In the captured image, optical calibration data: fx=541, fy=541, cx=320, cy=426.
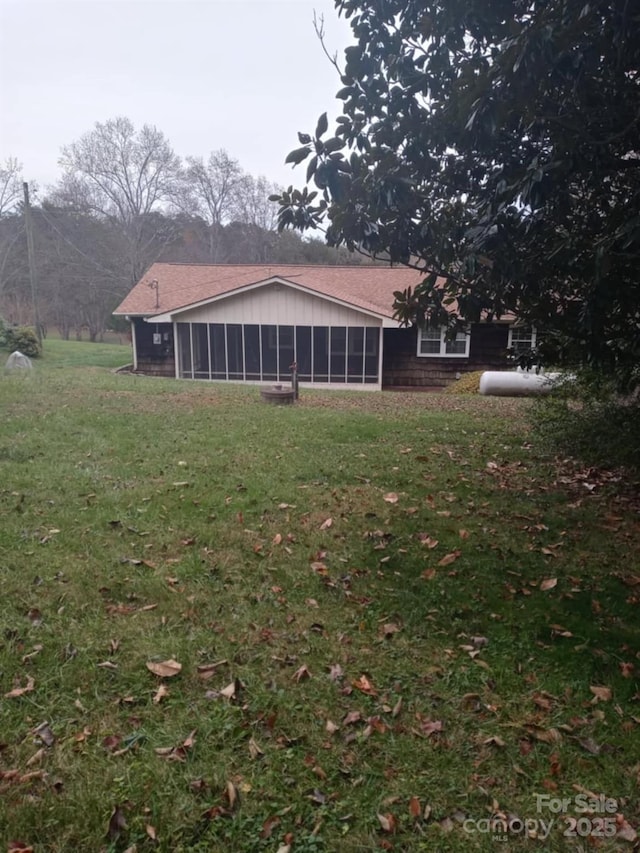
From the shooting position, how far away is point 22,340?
21.4 meters

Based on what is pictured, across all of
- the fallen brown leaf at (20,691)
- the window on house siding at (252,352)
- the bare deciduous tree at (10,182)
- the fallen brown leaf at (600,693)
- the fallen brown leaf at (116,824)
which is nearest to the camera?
the fallen brown leaf at (116,824)

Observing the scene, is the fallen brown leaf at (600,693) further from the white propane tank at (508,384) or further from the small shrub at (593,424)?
the white propane tank at (508,384)

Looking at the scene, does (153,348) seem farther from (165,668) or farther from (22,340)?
(165,668)

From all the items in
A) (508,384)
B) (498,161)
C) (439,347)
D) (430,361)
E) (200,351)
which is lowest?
(508,384)

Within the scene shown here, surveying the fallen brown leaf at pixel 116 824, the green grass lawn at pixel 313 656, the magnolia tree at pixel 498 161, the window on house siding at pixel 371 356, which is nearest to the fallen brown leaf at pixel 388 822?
the green grass lawn at pixel 313 656

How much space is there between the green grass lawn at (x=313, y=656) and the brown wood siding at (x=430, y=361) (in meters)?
12.6

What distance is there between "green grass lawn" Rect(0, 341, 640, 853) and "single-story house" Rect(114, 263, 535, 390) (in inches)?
496

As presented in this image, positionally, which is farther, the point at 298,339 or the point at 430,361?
the point at 298,339

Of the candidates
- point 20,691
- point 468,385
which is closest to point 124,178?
point 468,385

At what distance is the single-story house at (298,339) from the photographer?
18.0m

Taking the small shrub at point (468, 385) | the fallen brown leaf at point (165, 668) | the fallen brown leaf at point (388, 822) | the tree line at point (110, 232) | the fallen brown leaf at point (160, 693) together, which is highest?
the tree line at point (110, 232)

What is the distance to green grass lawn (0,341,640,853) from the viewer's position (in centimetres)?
202

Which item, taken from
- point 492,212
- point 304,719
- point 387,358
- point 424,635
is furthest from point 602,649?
point 387,358

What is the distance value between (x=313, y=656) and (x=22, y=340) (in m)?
22.3
